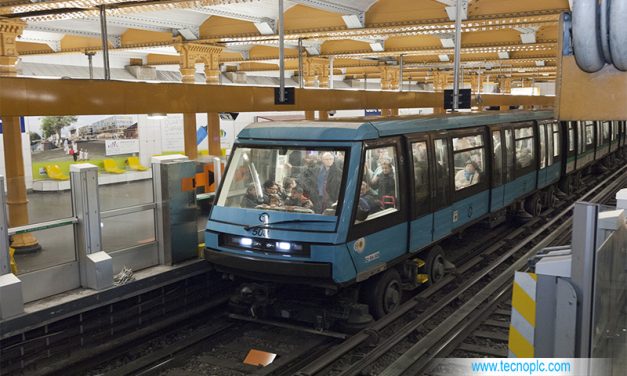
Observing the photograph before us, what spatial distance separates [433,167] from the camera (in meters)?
8.14

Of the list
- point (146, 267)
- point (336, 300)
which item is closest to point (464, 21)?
point (336, 300)

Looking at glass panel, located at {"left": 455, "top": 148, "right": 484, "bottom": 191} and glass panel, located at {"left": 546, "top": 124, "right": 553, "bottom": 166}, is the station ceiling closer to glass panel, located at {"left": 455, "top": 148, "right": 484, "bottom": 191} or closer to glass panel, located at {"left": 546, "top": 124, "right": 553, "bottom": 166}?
glass panel, located at {"left": 546, "top": 124, "right": 553, "bottom": 166}

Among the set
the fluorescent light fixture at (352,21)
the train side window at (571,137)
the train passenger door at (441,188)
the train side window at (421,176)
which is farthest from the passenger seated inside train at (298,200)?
the train side window at (571,137)

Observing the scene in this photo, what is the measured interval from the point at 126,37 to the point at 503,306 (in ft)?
35.1

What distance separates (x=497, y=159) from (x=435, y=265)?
269 centimetres

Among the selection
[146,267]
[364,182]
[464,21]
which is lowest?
[146,267]

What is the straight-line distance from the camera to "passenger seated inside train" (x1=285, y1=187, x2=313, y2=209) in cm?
693

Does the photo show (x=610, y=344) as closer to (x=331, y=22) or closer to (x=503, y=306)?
(x=503, y=306)

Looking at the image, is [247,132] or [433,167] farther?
[433,167]

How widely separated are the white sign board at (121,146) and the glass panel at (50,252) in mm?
14101

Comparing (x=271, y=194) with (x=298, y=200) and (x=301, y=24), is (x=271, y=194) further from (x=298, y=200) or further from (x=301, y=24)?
(x=301, y=24)

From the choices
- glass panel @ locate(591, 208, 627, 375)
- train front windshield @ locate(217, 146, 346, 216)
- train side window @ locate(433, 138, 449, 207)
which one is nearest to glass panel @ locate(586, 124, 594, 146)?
train side window @ locate(433, 138, 449, 207)

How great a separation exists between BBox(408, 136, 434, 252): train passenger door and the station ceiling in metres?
3.01

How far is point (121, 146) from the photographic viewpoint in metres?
21.0
